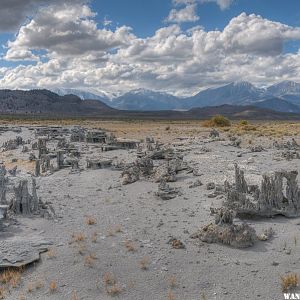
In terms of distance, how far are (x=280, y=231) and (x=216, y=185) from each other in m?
5.95

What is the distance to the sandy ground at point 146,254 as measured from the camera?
11953mm

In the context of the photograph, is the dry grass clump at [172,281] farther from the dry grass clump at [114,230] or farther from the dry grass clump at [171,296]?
the dry grass clump at [114,230]

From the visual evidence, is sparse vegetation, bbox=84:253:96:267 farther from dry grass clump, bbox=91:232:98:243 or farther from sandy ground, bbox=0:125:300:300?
dry grass clump, bbox=91:232:98:243

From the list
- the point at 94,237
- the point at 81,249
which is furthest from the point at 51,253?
the point at 94,237

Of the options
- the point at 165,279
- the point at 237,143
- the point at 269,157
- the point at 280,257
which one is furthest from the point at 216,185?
the point at 237,143

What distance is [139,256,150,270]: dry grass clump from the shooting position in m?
13.1

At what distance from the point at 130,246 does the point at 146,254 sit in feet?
2.30

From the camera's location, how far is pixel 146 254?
14.0m

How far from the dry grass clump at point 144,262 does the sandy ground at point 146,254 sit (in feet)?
0.11

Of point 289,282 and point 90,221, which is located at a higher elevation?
point 90,221

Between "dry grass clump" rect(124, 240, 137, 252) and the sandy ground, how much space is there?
0.11 feet

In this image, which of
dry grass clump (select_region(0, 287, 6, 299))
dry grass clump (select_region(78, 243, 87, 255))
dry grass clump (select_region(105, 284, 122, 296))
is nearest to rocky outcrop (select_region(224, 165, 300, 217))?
dry grass clump (select_region(78, 243, 87, 255))

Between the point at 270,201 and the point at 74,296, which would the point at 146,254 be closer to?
the point at 74,296

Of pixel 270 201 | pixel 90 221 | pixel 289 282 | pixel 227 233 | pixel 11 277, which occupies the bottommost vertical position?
pixel 11 277
